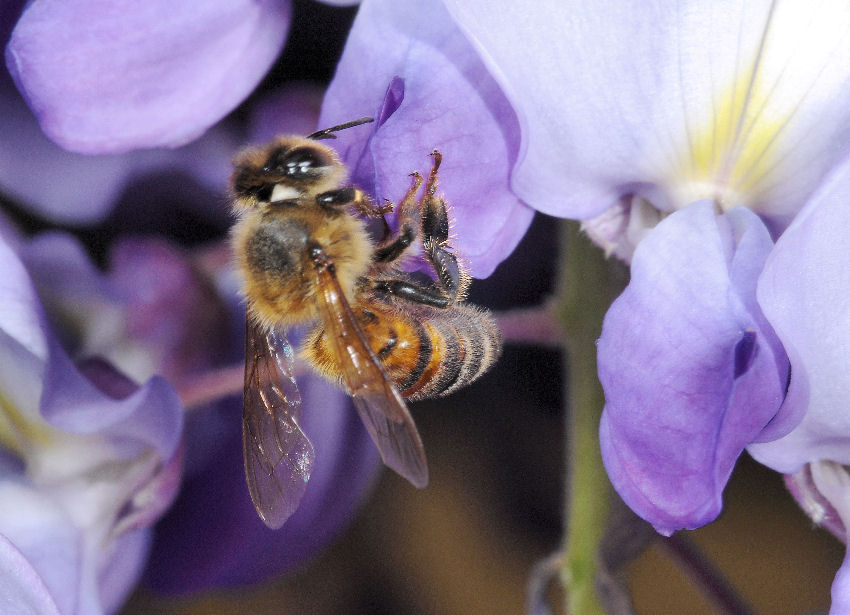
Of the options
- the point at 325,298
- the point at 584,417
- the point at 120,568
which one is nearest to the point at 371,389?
the point at 325,298

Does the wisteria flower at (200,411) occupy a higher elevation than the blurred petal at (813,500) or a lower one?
lower

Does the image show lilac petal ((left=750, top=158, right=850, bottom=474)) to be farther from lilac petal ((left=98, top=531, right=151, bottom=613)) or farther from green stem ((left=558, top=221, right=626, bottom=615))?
lilac petal ((left=98, top=531, right=151, bottom=613))

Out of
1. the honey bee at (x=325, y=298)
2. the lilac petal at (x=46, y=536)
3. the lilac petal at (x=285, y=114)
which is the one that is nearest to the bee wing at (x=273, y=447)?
the honey bee at (x=325, y=298)

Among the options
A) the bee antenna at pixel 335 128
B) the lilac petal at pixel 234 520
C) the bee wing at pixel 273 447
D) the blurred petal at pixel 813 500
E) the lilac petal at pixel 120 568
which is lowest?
the lilac petal at pixel 234 520

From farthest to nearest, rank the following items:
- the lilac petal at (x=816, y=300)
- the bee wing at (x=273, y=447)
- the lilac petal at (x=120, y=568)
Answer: the lilac petal at (x=120, y=568), the bee wing at (x=273, y=447), the lilac petal at (x=816, y=300)

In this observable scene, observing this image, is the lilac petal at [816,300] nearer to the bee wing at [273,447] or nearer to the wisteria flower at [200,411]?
the bee wing at [273,447]

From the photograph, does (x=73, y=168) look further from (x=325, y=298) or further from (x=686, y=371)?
(x=686, y=371)

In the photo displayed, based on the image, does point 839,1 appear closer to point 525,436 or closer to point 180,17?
point 180,17

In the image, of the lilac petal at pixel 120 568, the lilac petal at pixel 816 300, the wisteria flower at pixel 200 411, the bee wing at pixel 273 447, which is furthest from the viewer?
the wisteria flower at pixel 200 411
